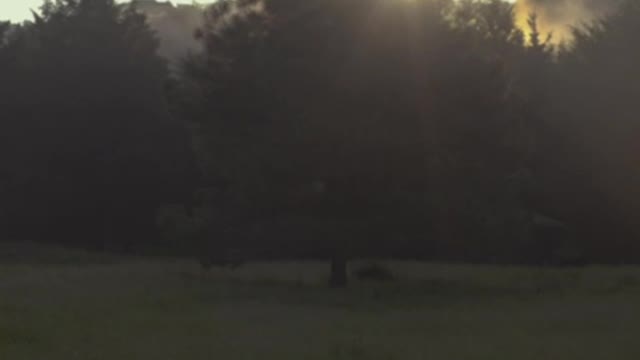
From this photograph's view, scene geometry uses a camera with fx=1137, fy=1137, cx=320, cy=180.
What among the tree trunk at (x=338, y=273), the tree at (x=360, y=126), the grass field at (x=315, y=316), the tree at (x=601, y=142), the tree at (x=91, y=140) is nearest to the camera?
the grass field at (x=315, y=316)

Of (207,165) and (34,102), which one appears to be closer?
(207,165)

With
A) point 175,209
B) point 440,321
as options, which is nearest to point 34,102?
point 175,209

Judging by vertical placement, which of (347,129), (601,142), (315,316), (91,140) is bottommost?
(315,316)

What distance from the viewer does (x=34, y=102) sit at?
57906 millimetres

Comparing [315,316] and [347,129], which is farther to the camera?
[347,129]

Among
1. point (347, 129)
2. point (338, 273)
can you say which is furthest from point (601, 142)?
point (347, 129)

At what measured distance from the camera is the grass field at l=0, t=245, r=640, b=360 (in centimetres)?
1615

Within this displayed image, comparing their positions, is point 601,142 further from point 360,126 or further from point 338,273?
point 360,126

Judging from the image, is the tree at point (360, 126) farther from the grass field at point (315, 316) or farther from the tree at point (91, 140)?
the tree at point (91, 140)

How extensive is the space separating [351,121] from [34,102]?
104 ft

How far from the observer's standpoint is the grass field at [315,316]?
636 inches

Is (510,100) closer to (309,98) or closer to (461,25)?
(461,25)

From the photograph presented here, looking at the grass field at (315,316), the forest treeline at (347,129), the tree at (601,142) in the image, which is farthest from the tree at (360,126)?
the tree at (601,142)

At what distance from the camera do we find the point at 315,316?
22781mm
